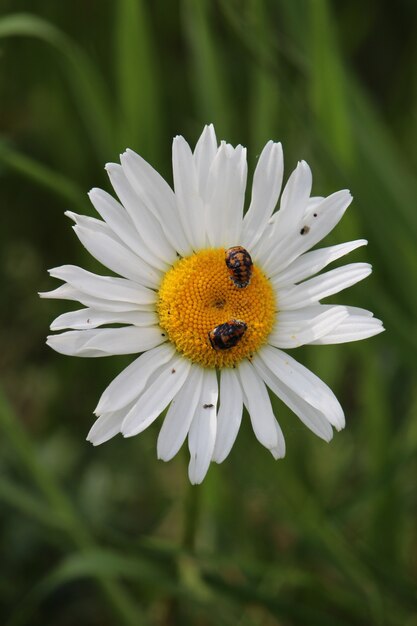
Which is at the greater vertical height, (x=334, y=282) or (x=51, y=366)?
(x=51, y=366)

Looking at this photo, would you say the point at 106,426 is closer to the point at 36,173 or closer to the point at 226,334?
the point at 226,334

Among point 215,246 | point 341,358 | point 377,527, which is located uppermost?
point 215,246

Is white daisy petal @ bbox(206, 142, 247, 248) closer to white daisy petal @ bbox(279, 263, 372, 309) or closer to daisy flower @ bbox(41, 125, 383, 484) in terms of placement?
daisy flower @ bbox(41, 125, 383, 484)

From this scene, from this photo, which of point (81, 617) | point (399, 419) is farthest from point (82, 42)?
point (81, 617)

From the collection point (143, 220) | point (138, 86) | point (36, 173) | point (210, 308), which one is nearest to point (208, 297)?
point (210, 308)

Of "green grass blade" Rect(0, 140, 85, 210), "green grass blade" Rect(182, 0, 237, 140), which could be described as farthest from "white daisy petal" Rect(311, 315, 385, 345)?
"green grass blade" Rect(182, 0, 237, 140)

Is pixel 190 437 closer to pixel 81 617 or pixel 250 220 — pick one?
pixel 250 220

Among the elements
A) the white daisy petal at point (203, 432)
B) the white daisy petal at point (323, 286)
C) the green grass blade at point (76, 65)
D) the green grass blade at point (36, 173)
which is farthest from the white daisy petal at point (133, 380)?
the green grass blade at point (76, 65)
